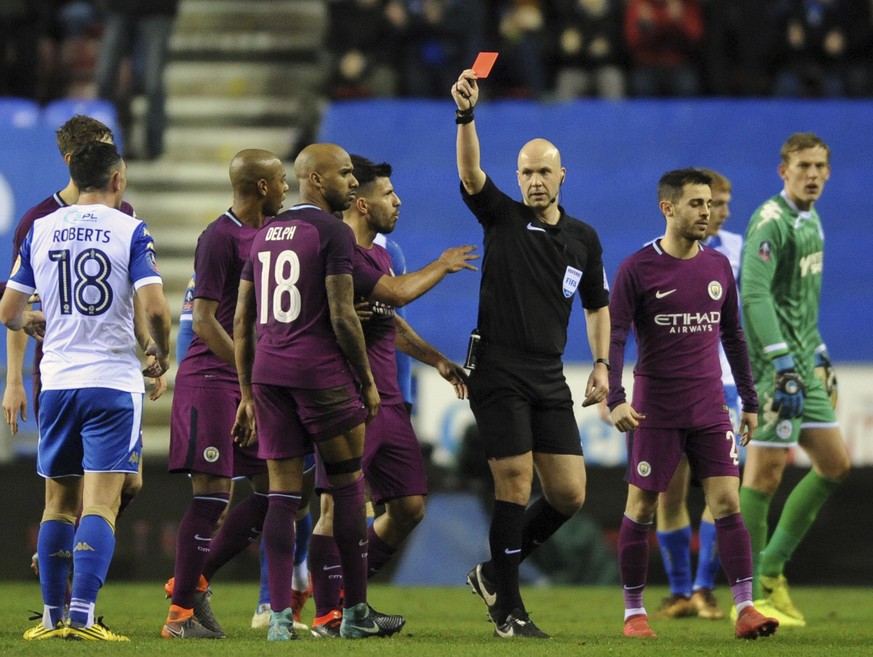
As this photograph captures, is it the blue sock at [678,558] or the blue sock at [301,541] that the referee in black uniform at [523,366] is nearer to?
the blue sock at [301,541]

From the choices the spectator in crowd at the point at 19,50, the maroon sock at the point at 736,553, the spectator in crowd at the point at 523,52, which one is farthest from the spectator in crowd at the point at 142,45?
the maroon sock at the point at 736,553

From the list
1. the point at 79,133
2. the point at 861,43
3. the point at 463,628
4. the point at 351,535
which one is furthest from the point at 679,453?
the point at 861,43

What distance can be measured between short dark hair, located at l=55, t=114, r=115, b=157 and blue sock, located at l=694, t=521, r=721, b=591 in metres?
4.09

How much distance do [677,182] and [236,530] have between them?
264 centimetres

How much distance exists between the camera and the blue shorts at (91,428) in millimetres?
6637

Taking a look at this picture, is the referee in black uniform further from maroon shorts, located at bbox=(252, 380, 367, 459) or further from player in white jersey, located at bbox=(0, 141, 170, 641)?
player in white jersey, located at bbox=(0, 141, 170, 641)

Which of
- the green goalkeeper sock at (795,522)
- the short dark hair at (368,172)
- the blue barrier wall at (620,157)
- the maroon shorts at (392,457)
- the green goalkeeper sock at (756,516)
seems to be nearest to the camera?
the maroon shorts at (392,457)

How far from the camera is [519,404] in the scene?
705 cm

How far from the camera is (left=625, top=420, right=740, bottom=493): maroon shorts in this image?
7387mm

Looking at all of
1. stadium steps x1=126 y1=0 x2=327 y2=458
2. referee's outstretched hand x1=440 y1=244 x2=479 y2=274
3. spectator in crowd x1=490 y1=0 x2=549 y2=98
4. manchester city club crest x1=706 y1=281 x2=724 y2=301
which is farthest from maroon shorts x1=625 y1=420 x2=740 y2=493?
spectator in crowd x1=490 y1=0 x2=549 y2=98

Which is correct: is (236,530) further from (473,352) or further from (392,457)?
(473,352)

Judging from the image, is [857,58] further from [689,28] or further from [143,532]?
[143,532]

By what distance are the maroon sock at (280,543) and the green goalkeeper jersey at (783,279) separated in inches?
114

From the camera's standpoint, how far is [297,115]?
15.2 metres
